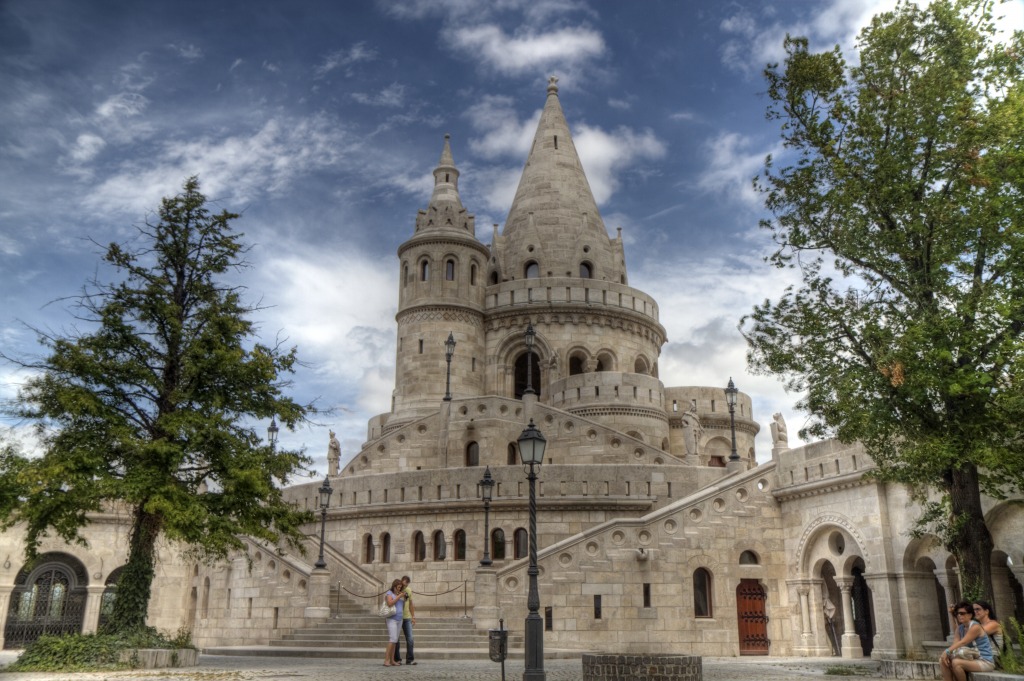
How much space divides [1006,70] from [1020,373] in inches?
224

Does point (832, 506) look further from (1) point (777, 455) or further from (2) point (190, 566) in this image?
(2) point (190, 566)

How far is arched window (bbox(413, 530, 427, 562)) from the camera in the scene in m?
25.8

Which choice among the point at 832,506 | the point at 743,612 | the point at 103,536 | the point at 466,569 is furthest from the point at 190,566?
the point at 832,506

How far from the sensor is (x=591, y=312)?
39.8 meters

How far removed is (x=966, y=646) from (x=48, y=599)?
2912cm

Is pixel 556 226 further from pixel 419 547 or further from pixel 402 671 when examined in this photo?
pixel 402 671

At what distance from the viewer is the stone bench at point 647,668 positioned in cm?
1148

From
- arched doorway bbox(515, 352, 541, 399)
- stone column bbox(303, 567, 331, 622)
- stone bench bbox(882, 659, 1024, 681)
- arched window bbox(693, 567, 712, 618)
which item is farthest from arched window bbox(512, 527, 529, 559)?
arched doorway bbox(515, 352, 541, 399)

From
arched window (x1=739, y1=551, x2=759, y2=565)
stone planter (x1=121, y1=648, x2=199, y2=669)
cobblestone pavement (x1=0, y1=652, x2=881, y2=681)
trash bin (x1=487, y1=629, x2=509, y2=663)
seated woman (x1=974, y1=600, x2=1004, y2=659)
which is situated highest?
arched window (x1=739, y1=551, x2=759, y2=565)

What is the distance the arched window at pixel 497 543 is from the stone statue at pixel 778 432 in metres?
8.24

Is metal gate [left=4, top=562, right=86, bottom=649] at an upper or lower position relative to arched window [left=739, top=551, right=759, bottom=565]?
lower

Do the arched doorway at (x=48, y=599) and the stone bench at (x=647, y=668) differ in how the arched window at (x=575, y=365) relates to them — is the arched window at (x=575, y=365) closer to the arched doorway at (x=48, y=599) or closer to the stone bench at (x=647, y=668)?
the arched doorway at (x=48, y=599)

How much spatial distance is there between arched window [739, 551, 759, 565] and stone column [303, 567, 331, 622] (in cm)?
1091

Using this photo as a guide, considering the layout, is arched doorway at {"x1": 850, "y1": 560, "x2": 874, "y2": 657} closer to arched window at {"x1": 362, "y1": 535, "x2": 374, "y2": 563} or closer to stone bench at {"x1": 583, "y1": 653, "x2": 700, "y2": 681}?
stone bench at {"x1": 583, "y1": 653, "x2": 700, "y2": 681}
